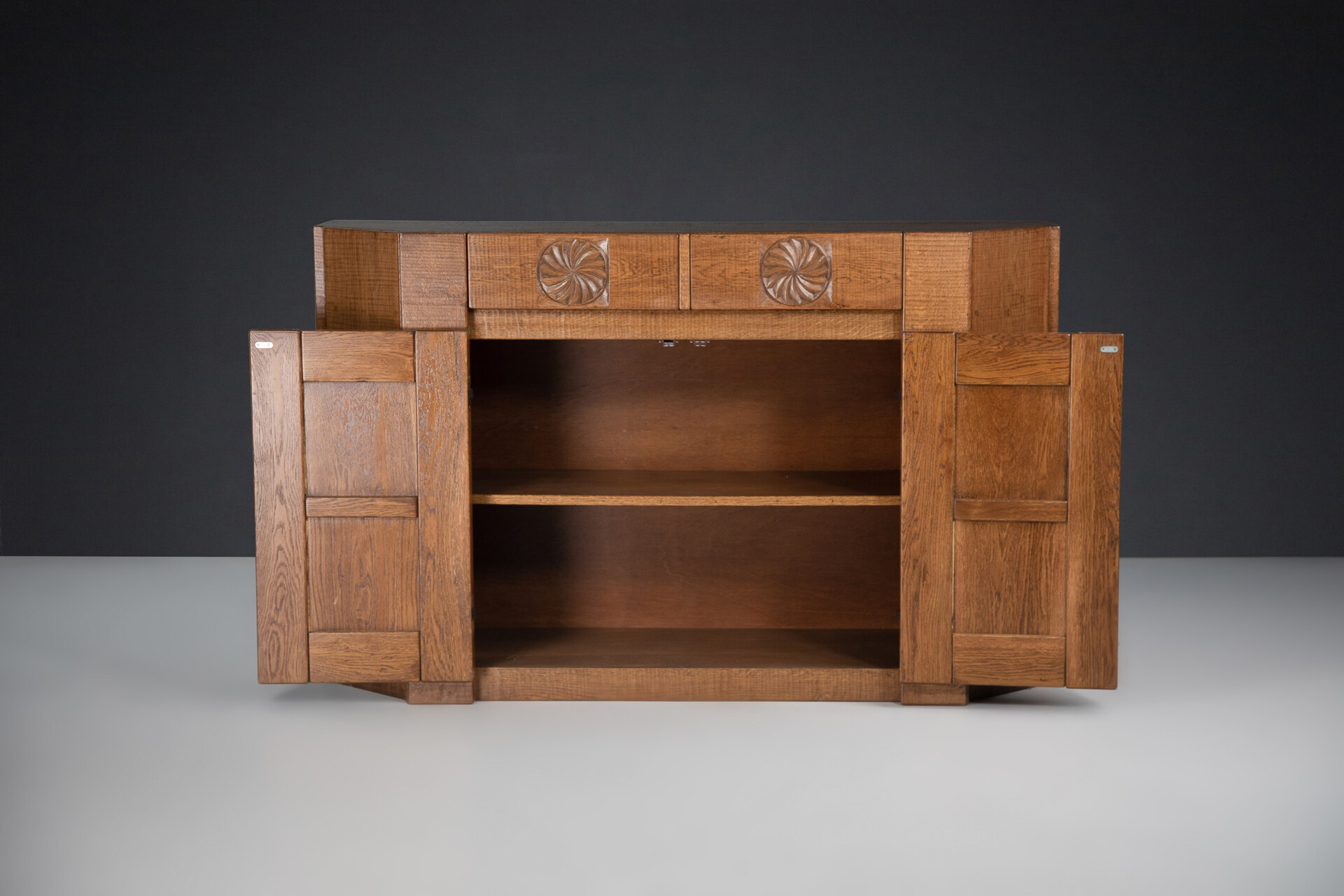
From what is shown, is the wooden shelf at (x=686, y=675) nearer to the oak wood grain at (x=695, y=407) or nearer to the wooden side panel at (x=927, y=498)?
the wooden side panel at (x=927, y=498)

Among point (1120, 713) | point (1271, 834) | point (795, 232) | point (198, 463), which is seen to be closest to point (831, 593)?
point (1120, 713)

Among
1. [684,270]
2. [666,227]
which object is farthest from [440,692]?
[666,227]

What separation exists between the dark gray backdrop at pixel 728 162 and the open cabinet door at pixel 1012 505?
2404 millimetres

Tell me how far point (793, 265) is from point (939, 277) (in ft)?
1.31

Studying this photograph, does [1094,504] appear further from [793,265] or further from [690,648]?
[690,648]

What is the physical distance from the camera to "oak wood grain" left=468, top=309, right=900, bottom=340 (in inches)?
126

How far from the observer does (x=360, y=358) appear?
3186mm

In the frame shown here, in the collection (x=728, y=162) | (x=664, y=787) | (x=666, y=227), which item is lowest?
(x=664, y=787)

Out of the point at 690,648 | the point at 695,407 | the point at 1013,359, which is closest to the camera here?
the point at 1013,359

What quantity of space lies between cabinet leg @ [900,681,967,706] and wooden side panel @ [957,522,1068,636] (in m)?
0.15

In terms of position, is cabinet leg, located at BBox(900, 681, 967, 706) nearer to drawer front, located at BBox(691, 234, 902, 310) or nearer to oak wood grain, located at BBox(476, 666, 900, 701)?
oak wood grain, located at BBox(476, 666, 900, 701)

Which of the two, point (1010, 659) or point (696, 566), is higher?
point (696, 566)

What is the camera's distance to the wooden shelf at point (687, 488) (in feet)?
10.6

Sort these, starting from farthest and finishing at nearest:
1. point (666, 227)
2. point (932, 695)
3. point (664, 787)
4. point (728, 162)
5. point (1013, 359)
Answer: point (728, 162)
point (666, 227)
point (932, 695)
point (1013, 359)
point (664, 787)
